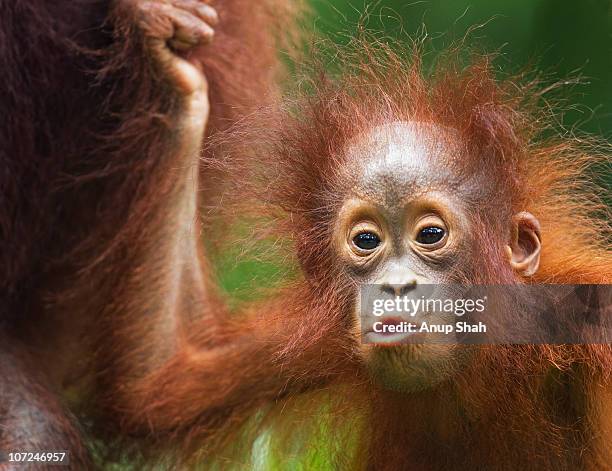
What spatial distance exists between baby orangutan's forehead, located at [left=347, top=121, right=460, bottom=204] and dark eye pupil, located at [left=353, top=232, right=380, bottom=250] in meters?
0.05

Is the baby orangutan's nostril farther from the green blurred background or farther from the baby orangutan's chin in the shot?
the green blurred background

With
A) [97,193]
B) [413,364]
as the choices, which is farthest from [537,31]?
[97,193]

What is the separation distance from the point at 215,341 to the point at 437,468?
65 cm

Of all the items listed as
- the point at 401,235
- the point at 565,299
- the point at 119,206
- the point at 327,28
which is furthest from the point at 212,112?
the point at 565,299

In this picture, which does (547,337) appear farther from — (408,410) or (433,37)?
(433,37)

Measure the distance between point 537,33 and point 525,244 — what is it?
1.00 feet

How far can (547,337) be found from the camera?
4.69ft

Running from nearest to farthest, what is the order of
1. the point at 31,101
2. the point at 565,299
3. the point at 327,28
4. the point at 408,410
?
1. the point at 565,299
2. the point at 408,410
3. the point at 327,28
4. the point at 31,101

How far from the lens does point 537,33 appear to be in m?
1.58

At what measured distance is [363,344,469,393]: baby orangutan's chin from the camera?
1407mm

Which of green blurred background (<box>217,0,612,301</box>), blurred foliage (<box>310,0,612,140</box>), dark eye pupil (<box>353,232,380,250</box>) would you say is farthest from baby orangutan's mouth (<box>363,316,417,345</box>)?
blurred foliage (<box>310,0,612,140</box>)
